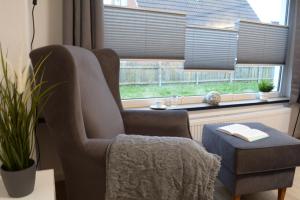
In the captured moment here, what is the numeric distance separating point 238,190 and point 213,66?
1.33 meters

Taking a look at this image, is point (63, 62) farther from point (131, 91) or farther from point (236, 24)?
point (236, 24)

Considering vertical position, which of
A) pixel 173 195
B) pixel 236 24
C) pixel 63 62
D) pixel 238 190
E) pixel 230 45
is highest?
pixel 236 24

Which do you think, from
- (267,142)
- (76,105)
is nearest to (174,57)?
(267,142)

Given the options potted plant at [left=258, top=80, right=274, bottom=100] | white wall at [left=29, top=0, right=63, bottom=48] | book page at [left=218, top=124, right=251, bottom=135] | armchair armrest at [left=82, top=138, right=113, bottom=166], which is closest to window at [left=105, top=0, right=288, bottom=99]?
potted plant at [left=258, top=80, right=274, bottom=100]

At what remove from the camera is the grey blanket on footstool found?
3.11ft

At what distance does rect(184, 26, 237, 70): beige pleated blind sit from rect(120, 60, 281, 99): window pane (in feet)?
0.35

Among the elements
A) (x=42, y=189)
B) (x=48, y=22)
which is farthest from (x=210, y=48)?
(x=42, y=189)

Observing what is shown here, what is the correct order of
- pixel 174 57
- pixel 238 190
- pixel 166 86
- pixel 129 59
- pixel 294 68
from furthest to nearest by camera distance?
pixel 294 68, pixel 166 86, pixel 174 57, pixel 129 59, pixel 238 190

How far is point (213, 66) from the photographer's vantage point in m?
2.42

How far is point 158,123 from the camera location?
1568mm

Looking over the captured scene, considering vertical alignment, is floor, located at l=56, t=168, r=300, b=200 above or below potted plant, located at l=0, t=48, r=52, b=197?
below

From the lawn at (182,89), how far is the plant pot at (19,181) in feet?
4.44

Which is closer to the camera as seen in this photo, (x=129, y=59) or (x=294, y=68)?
(x=129, y=59)

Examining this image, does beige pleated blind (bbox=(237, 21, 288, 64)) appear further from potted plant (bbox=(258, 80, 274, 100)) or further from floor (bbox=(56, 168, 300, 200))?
floor (bbox=(56, 168, 300, 200))
